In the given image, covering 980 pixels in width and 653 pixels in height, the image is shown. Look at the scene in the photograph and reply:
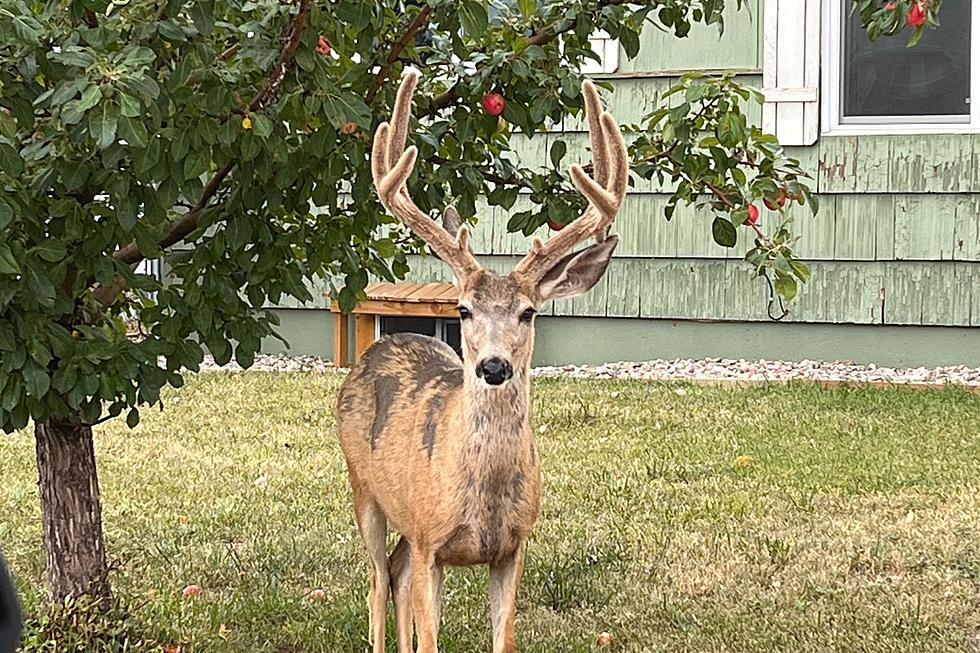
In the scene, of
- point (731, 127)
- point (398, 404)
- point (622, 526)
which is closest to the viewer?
point (731, 127)

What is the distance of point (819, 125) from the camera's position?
10.2 m

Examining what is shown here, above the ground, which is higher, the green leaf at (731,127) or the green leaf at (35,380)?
the green leaf at (731,127)

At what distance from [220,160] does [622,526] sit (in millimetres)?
3159

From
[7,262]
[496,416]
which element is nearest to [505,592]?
[496,416]

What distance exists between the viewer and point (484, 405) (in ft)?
13.5

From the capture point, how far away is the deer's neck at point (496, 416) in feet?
13.5

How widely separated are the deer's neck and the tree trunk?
1.44m

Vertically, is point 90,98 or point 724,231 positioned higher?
point 90,98

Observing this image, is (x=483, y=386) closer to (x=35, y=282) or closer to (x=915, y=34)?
(x=35, y=282)

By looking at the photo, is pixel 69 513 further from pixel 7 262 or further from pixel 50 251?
pixel 7 262

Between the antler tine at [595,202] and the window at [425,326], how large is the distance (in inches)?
277

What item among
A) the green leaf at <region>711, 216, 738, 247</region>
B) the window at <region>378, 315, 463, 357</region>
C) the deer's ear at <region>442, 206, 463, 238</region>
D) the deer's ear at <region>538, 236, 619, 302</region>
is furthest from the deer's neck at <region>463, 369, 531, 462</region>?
the window at <region>378, 315, 463, 357</region>

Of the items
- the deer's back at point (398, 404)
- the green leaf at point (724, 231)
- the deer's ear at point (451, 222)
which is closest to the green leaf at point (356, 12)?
the deer's ear at point (451, 222)

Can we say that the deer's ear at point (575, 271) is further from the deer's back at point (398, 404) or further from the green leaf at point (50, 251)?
the green leaf at point (50, 251)
